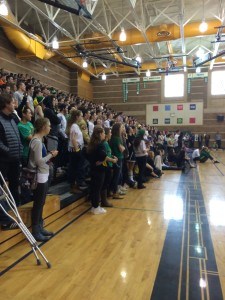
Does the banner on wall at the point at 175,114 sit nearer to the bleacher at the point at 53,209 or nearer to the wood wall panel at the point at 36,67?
the wood wall panel at the point at 36,67

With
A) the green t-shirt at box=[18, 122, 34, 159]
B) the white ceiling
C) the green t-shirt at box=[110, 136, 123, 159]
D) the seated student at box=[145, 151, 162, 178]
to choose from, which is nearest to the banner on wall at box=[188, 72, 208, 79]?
the white ceiling

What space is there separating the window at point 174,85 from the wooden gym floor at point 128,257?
1375 centimetres

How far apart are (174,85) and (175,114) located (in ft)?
6.47

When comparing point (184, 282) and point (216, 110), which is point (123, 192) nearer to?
point (184, 282)

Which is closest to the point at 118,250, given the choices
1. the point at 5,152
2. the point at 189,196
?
the point at 5,152

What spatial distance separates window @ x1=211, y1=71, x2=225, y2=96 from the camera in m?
16.2

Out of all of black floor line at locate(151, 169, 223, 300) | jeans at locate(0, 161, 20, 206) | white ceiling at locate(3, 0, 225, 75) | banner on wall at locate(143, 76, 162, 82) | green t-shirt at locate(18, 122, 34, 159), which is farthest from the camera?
banner on wall at locate(143, 76, 162, 82)

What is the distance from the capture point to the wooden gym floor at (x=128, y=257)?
210 centimetres

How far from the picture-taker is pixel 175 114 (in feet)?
56.3

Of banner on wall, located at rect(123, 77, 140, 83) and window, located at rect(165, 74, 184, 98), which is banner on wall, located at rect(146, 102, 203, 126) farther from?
banner on wall, located at rect(123, 77, 140, 83)

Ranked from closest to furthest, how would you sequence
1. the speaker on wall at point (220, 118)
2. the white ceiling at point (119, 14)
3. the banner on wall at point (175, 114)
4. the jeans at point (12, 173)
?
the jeans at point (12, 173) < the white ceiling at point (119, 14) < the speaker on wall at point (220, 118) < the banner on wall at point (175, 114)

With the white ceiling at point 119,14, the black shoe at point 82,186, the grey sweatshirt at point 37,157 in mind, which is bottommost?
the black shoe at point 82,186

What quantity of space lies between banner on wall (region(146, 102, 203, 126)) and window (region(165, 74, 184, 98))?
742 mm

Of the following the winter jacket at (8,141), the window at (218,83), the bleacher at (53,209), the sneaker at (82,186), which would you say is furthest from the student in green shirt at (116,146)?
the window at (218,83)
